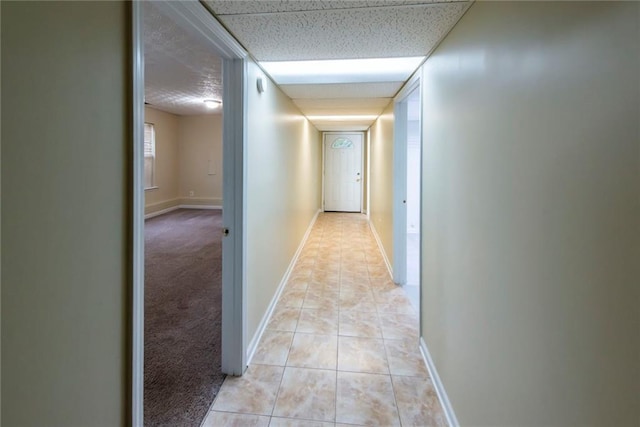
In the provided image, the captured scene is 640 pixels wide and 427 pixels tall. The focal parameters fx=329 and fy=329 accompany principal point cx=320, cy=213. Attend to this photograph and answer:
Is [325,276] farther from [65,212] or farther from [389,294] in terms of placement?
[65,212]

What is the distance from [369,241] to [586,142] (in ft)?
15.3

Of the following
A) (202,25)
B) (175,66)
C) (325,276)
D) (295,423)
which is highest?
(175,66)

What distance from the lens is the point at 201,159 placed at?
320 inches

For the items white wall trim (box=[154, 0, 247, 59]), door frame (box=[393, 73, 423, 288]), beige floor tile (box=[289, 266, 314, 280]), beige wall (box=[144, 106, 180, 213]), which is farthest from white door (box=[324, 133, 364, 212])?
white wall trim (box=[154, 0, 247, 59])

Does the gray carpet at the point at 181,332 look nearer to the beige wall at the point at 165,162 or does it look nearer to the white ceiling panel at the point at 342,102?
the white ceiling panel at the point at 342,102

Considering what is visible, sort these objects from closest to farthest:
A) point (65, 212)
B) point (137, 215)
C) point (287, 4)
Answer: point (65, 212), point (137, 215), point (287, 4)

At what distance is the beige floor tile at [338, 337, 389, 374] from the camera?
2031 mm

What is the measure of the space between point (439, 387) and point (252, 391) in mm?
1023

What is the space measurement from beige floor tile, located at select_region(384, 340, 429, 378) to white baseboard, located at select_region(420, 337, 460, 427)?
4 cm

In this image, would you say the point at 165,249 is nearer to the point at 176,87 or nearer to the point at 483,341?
the point at 176,87

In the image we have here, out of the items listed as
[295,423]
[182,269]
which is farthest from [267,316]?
[182,269]

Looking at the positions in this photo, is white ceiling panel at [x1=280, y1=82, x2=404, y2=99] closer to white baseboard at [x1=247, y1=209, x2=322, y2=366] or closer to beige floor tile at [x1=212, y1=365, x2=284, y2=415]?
white baseboard at [x1=247, y1=209, x2=322, y2=366]

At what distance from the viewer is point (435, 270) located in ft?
6.53

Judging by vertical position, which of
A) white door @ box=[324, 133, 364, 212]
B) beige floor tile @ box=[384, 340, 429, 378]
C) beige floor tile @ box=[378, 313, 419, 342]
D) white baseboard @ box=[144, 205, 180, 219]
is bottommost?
beige floor tile @ box=[384, 340, 429, 378]
